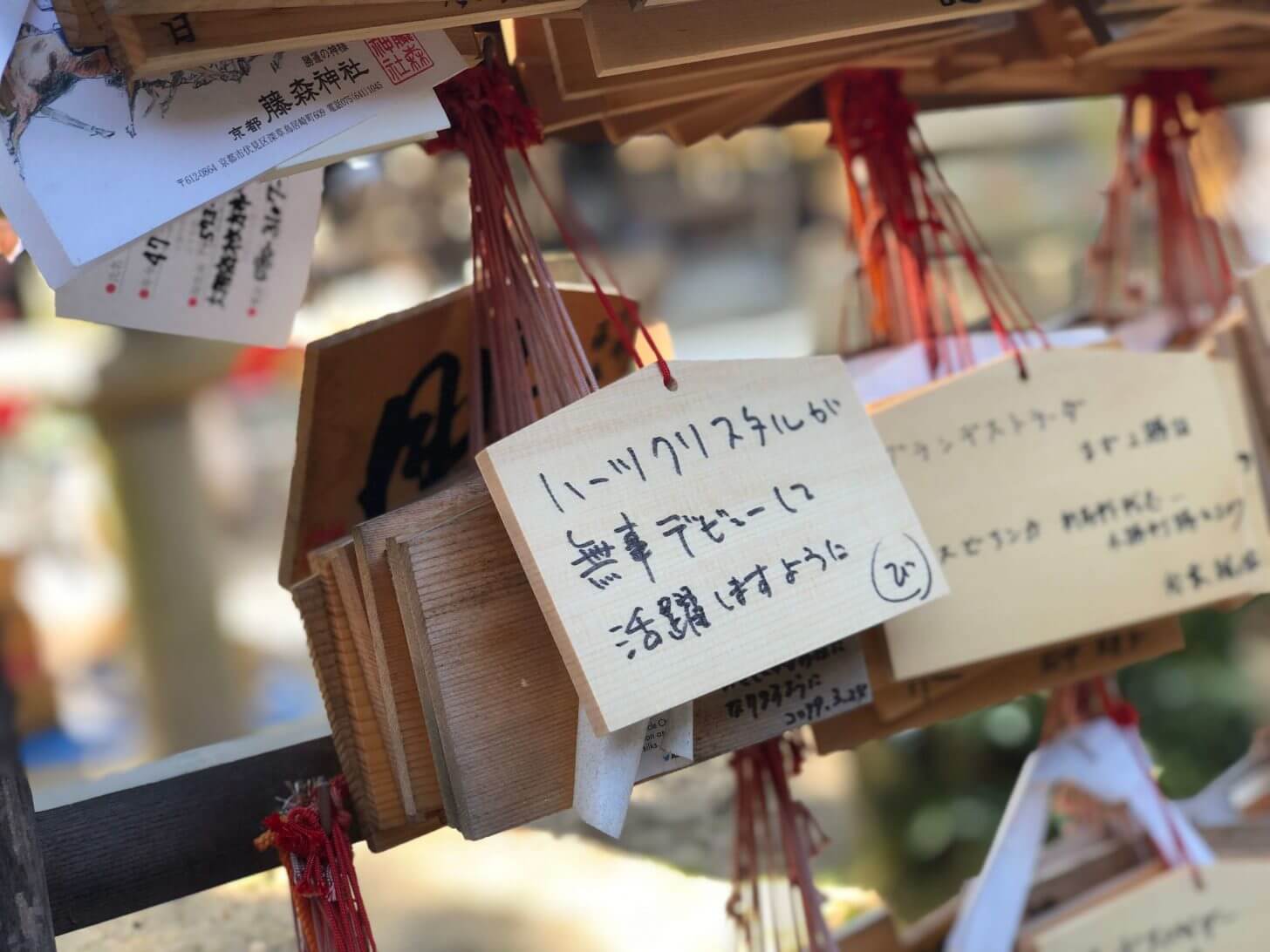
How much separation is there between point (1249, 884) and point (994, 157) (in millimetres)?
6255

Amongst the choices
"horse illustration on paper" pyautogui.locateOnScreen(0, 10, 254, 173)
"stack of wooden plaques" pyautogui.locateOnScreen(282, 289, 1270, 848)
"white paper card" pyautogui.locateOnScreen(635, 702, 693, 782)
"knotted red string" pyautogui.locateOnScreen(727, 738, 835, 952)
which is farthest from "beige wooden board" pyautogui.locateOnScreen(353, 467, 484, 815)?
"knotted red string" pyautogui.locateOnScreen(727, 738, 835, 952)

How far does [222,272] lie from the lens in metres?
0.85

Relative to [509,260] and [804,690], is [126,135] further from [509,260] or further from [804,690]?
[804,690]

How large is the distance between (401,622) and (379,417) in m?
0.21

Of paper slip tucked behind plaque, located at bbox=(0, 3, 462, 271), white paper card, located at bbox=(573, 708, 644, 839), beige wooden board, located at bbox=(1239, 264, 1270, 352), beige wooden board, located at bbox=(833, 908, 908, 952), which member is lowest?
beige wooden board, located at bbox=(833, 908, 908, 952)

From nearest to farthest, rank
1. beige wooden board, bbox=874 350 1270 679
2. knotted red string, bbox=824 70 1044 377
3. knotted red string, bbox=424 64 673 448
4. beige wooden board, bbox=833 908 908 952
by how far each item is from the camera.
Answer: knotted red string, bbox=424 64 673 448 → beige wooden board, bbox=874 350 1270 679 → knotted red string, bbox=824 70 1044 377 → beige wooden board, bbox=833 908 908 952

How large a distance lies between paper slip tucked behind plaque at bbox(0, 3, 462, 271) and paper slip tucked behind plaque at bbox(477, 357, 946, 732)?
0.61 ft

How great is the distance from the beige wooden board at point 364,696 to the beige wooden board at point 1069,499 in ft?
1.13

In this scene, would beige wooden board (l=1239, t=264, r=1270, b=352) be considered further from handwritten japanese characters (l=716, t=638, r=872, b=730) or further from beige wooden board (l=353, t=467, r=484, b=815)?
beige wooden board (l=353, t=467, r=484, b=815)

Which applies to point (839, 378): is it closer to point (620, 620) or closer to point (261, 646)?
point (620, 620)

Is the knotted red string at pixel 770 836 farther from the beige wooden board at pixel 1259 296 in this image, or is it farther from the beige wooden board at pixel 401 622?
the beige wooden board at pixel 1259 296

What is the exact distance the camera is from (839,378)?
0.73 m

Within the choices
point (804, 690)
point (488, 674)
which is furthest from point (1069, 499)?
point (488, 674)

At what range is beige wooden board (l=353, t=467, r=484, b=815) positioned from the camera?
0.67 meters
